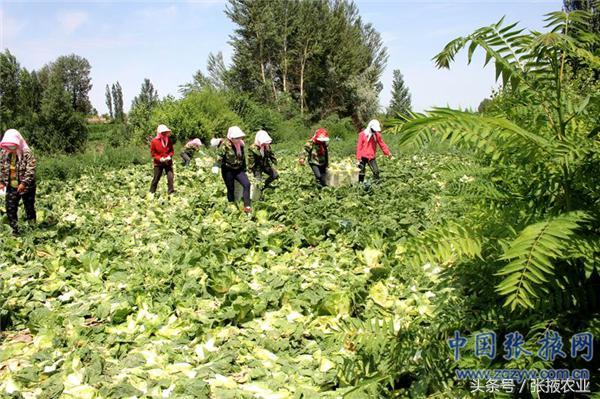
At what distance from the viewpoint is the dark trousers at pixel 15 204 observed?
26.2 feet

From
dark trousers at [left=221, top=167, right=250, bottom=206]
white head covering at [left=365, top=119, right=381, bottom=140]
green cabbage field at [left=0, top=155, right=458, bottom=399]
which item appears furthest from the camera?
white head covering at [left=365, top=119, right=381, bottom=140]

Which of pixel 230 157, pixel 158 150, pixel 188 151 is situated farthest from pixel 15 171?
pixel 188 151

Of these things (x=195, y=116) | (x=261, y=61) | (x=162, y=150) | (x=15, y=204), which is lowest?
(x=15, y=204)

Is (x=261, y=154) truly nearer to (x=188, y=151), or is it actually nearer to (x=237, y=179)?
(x=237, y=179)

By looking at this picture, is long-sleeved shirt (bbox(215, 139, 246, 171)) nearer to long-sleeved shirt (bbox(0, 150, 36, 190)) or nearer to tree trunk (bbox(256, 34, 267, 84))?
long-sleeved shirt (bbox(0, 150, 36, 190))

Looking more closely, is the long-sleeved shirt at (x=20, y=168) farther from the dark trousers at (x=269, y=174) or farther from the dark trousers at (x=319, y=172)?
the dark trousers at (x=319, y=172)

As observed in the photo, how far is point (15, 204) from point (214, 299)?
17.1ft

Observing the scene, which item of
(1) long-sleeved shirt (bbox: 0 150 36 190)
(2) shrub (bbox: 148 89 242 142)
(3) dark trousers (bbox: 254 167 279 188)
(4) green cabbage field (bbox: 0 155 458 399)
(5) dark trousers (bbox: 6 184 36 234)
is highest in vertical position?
(2) shrub (bbox: 148 89 242 142)

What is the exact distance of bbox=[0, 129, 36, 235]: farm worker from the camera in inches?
302

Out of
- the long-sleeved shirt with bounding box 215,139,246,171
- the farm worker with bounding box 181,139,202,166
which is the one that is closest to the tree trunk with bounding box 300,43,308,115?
the farm worker with bounding box 181,139,202,166

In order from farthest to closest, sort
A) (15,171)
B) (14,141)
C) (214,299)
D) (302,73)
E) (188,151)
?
(302,73) < (188,151) < (15,171) < (14,141) < (214,299)

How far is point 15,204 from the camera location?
8.08 meters

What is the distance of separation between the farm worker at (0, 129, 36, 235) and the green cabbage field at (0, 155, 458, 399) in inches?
29.7

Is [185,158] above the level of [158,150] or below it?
above
